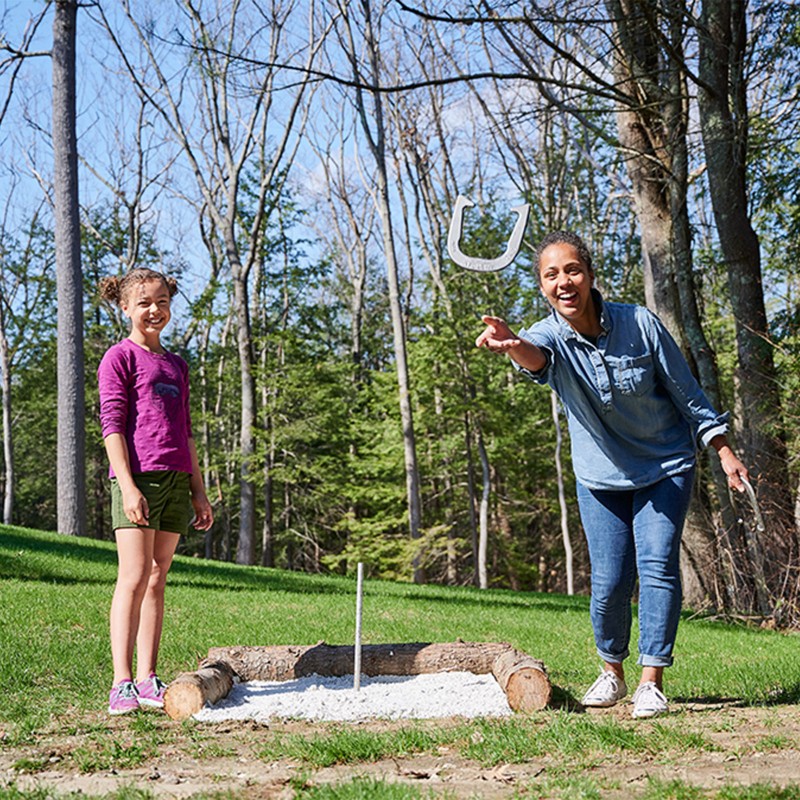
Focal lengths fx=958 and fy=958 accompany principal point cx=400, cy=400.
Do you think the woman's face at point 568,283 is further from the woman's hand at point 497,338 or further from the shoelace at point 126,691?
the shoelace at point 126,691

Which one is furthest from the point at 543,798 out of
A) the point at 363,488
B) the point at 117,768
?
the point at 363,488

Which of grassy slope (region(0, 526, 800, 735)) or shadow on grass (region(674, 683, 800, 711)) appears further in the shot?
grassy slope (region(0, 526, 800, 735))

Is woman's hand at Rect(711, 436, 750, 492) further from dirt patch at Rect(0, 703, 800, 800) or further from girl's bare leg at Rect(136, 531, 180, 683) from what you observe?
girl's bare leg at Rect(136, 531, 180, 683)

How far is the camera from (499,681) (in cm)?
444

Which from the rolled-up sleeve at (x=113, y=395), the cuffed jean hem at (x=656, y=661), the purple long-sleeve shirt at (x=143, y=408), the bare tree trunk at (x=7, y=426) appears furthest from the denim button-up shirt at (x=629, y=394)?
the bare tree trunk at (x=7, y=426)

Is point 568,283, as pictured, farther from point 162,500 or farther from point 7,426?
point 7,426

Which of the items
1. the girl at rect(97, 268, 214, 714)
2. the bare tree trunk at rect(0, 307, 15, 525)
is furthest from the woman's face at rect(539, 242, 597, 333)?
the bare tree trunk at rect(0, 307, 15, 525)

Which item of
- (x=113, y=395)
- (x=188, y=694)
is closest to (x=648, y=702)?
(x=188, y=694)

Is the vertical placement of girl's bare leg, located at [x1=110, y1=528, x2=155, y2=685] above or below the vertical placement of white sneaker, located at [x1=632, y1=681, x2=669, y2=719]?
above

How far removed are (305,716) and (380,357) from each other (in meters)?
27.1

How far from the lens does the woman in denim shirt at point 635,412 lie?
3.83m

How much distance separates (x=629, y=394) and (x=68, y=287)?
1163 centimetres

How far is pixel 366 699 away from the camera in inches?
171

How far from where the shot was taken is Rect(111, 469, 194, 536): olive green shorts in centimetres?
410
